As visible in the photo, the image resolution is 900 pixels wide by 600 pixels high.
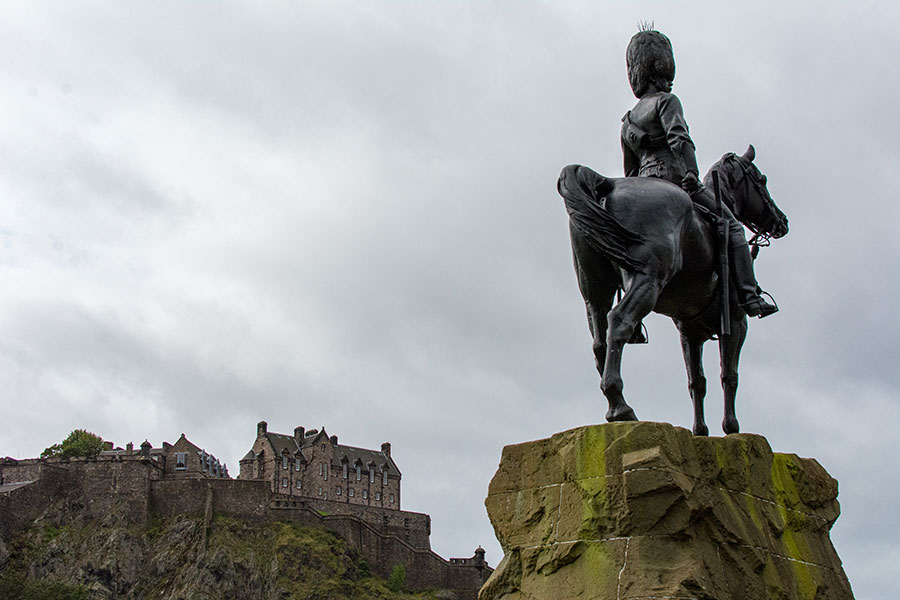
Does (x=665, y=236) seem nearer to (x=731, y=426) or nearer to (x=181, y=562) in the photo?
(x=731, y=426)

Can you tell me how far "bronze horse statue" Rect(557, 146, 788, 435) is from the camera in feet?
26.1

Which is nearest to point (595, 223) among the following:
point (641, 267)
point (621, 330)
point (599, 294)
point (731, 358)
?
point (641, 267)

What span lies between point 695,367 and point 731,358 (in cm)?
38

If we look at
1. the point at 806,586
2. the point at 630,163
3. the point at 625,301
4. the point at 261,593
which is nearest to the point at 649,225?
the point at 625,301

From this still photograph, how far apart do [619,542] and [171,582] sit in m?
76.7

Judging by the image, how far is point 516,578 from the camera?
25.1 ft

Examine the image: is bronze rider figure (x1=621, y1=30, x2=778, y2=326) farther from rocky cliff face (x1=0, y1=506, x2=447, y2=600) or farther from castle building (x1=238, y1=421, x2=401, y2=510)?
castle building (x1=238, y1=421, x2=401, y2=510)

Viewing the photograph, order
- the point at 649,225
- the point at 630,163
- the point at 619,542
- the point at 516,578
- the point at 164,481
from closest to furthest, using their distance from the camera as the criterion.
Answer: the point at 619,542 < the point at 516,578 < the point at 649,225 < the point at 630,163 < the point at 164,481

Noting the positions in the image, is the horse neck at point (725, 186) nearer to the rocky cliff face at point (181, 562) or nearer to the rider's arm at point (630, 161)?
the rider's arm at point (630, 161)

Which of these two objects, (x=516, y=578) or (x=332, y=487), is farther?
(x=332, y=487)

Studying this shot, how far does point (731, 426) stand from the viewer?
30.2ft

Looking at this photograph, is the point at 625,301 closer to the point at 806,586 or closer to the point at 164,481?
the point at 806,586

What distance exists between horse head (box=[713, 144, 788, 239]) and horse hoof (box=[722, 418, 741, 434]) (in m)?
2.10

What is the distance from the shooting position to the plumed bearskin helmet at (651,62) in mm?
9562
